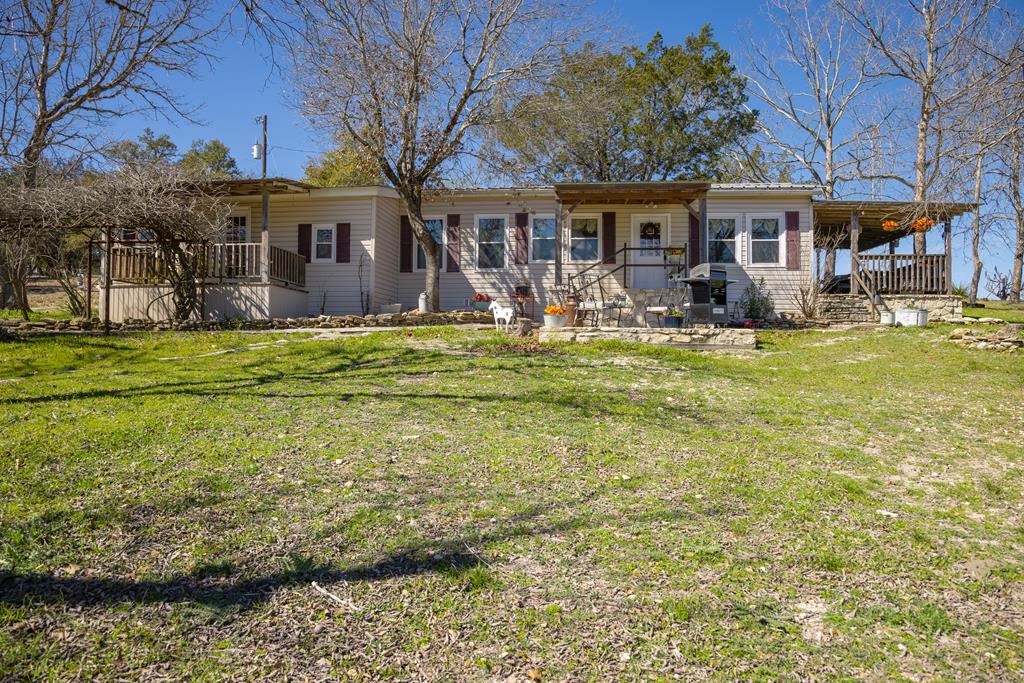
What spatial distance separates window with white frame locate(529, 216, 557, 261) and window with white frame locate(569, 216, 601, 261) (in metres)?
0.47

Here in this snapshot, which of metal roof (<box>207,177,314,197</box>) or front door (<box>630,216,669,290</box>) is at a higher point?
metal roof (<box>207,177,314,197</box>)

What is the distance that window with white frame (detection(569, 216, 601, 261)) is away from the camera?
17.5 meters

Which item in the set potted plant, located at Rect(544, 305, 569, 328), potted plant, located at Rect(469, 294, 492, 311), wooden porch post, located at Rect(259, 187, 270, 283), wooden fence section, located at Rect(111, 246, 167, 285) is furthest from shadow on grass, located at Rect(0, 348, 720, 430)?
wooden fence section, located at Rect(111, 246, 167, 285)

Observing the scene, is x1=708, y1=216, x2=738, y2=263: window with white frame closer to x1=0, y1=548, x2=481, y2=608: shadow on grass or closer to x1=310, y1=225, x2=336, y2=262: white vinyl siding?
x1=310, y1=225, x2=336, y2=262: white vinyl siding

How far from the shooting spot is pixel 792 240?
1694 cm

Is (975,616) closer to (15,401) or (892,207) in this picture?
(15,401)

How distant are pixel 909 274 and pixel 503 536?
53.0ft

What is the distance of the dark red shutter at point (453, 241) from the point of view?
58.4 feet

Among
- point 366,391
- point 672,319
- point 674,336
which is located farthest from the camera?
point 672,319

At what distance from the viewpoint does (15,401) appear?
6633mm

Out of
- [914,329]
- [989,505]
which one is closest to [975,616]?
[989,505]

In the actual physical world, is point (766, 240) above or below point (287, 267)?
above

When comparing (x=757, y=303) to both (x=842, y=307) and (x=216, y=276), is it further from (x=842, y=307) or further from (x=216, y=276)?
(x=216, y=276)

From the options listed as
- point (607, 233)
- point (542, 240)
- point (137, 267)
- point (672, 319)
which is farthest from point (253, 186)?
point (672, 319)
